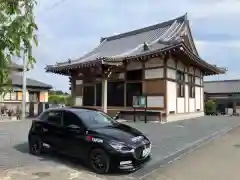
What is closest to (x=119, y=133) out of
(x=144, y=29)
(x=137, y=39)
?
(x=137, y=39)

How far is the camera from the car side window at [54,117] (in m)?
8.61

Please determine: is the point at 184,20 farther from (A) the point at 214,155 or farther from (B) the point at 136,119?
(A) the point at 214,155

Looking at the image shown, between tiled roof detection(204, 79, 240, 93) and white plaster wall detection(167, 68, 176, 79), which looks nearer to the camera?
white plaster wall detection(167, 68, 176, 79)

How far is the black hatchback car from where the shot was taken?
701 cm

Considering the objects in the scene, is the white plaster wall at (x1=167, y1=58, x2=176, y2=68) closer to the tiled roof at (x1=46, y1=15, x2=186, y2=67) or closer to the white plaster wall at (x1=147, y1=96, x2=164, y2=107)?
the tiled roof at (x1=46, y1=15, x2=186, y2=67)

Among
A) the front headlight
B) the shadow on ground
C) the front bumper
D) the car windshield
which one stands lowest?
the shadow on ground

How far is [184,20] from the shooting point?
2484cm

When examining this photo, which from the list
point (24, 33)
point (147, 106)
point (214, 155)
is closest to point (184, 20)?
point (147, 106)

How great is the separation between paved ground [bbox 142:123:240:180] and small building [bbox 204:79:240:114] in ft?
96.3

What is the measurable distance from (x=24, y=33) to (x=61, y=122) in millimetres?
4921

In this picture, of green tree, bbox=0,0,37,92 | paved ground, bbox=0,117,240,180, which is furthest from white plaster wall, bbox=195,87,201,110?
green tree, bbox=0,0,37,92

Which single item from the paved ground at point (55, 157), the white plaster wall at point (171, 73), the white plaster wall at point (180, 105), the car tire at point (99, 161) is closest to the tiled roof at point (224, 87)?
the white plaster wall at point (180, 105)

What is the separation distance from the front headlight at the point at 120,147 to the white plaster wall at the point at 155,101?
12.3 meters

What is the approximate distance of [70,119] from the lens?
328 inches
